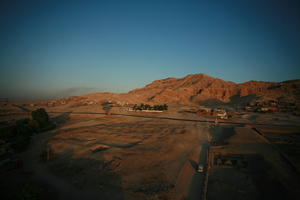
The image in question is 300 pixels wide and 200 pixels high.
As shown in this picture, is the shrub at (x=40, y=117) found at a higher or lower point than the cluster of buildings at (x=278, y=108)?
lower

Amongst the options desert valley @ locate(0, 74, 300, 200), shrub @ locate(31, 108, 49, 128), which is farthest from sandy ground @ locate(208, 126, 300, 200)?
shrub @ locate(31, 108, 49, 128)

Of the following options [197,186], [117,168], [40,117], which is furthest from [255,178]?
[40,117]

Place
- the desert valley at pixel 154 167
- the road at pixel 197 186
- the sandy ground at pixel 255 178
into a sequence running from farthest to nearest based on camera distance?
the desert valley at pixel 154 167, the sandy ground at pixel 255 178, the road at pixel 197 186

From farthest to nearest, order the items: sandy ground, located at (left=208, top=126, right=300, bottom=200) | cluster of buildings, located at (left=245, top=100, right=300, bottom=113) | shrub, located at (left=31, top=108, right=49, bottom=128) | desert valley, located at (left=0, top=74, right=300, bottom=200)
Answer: cluster of buildings, located at (left=245, top=100, right=300, bottom=113), shrub, located at (left=31, top=108, right=49, bottom=128), desert valley, located at (left=0, top=74, right=300, bottom=200), sandy ground, located at (left=208, top=126, right=300, bottom=200)

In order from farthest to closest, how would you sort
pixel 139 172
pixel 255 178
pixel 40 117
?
1. pixel 40 117
2. pixel 139 172
3. pixel 255 178

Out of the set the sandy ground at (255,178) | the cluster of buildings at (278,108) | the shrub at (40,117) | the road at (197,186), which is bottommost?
the road at (197,186)

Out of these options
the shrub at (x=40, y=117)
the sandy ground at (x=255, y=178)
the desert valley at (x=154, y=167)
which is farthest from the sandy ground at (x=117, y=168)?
the shrub at (x=40, y=117)

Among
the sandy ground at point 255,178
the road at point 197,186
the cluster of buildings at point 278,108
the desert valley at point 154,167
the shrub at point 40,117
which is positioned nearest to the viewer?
the road at point 197,186

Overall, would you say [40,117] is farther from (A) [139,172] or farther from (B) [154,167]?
(B) [154,167]

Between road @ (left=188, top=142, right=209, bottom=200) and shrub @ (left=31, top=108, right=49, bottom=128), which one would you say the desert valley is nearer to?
road @ (left=188, top=142, right=209, bottom=200)

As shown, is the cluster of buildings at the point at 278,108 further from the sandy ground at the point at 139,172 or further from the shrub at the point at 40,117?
the shrub at the point at 40,117

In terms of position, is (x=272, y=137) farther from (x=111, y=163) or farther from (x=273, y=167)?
(x=111, y=163)

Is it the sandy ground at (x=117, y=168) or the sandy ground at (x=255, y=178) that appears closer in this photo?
the sandy ground at (x=255, y=178)
